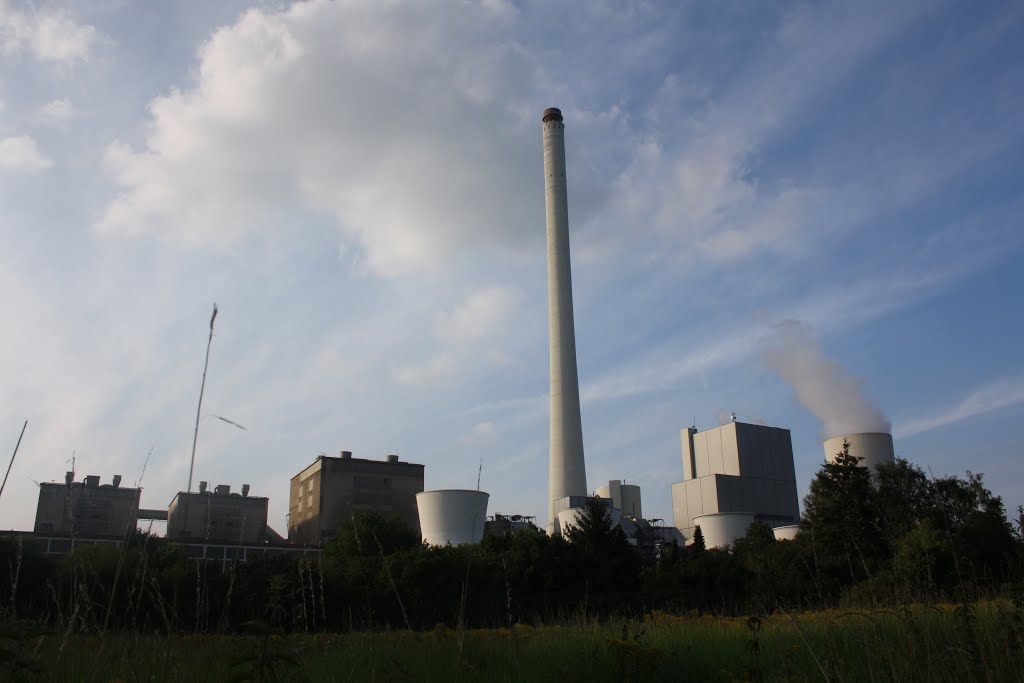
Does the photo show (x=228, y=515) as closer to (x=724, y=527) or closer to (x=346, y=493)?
(x=346, y=493)

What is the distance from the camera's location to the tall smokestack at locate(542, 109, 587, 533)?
5812cm

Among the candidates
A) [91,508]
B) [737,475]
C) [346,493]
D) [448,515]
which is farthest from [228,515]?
[737,475]

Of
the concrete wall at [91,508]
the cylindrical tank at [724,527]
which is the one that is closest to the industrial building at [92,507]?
the concrete wall at [91,508]

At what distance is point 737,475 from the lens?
7256 centimetres

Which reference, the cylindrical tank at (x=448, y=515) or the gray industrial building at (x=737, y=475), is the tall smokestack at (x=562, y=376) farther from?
the gray industrial building at (x=737, y=475)

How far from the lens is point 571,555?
39844 millimetres

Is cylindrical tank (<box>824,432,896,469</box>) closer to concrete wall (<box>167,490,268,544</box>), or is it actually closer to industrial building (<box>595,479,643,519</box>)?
industrial building (<box>595,479,643,519</box>)

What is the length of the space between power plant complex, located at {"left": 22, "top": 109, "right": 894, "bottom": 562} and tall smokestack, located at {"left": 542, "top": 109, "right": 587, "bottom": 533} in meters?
0.08

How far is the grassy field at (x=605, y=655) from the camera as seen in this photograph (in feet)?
17.0

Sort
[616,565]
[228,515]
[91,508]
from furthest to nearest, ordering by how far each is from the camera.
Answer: [91,508] → [228,515] → [616,565]

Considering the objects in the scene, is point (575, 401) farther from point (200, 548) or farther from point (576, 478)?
point (200, 548)

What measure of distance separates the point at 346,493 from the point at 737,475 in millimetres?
35371

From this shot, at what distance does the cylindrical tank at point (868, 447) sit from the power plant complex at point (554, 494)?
8cm

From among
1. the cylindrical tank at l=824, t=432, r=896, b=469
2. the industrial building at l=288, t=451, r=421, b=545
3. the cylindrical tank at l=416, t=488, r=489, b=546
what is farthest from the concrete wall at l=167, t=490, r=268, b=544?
the cylindrical tank at l=824, t=432, r=896, b=469
